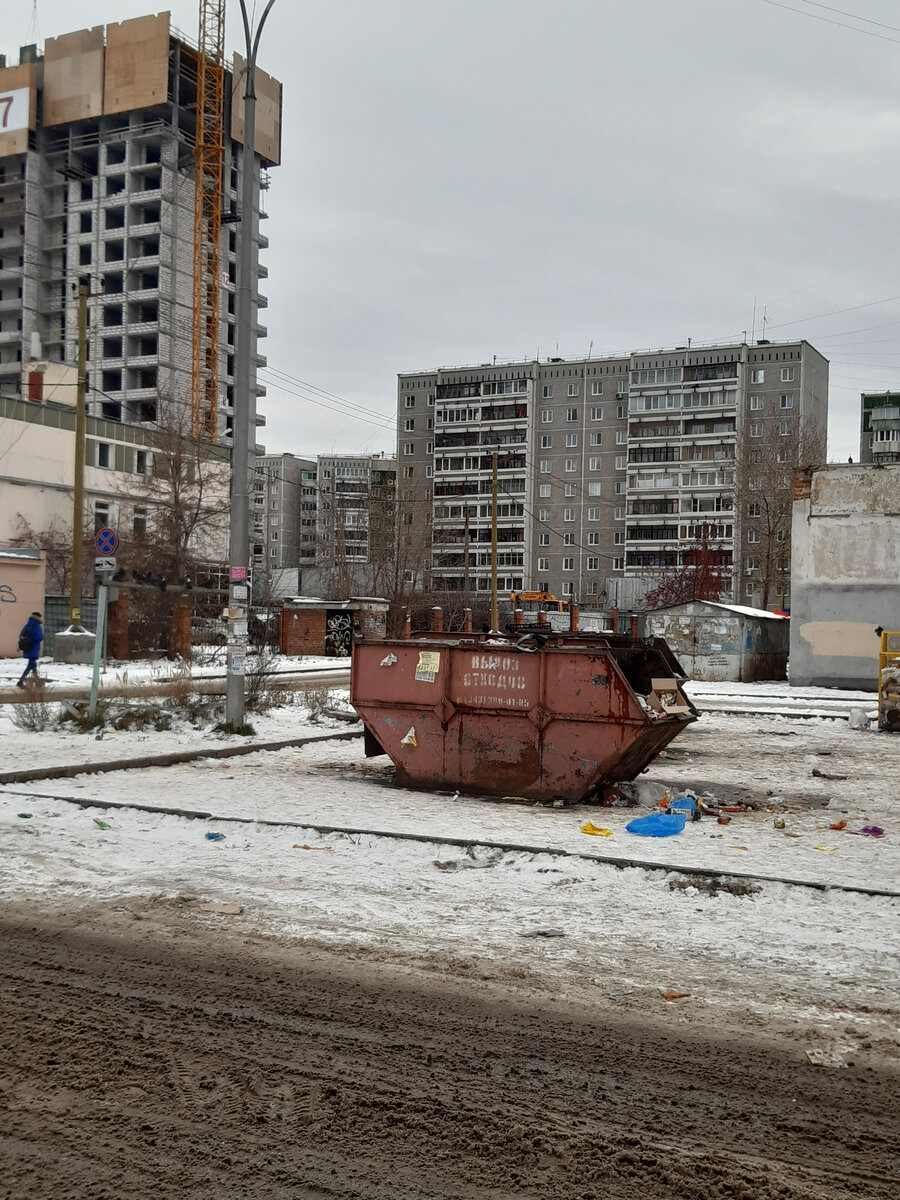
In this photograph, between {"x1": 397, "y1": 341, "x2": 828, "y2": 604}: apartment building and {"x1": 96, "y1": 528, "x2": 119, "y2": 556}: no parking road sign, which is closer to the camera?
{"x1": 96, "y1": 528, "x2": 119, "y2": 556}: no parking road sign

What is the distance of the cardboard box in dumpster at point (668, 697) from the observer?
1106cm

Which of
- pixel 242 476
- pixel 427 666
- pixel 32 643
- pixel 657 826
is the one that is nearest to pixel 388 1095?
pixel 657 826

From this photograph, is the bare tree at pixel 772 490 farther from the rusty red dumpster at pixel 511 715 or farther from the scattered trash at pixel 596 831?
the scattered trash at pixel 596 831

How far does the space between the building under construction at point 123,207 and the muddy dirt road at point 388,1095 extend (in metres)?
85.2

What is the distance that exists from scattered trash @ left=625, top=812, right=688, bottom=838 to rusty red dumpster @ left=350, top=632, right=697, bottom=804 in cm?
93

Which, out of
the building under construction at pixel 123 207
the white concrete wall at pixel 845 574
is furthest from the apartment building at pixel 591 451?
the white concrete wall at pixel 845 574

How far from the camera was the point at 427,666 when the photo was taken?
10922 mm

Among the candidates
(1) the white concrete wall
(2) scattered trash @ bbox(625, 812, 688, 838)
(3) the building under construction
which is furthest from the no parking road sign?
(3) the building under construction

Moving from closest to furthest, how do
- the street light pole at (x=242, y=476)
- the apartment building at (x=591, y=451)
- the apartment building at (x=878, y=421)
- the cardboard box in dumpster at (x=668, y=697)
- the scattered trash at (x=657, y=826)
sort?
1. the scattered trash at (x=657, y=826)
2. the cardboard box in dumpster at (x=668, y=697)
3. the street light pole at (x=242, y=476)
4. the apartment building at (x=591, y=451)
5. the apartment building at (x=878, y=421)

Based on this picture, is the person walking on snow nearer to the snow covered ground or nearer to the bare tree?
the snow covered ground

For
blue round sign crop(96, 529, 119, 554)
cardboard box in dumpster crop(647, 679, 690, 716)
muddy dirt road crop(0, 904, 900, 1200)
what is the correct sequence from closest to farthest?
muddy dirt road crop(0, 904, 900, 1200) < cardboard box in dumpster crop(647, 679, 690, 716) < blue round sign crop(96, 529, 119, 554)

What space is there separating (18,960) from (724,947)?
3.84 m

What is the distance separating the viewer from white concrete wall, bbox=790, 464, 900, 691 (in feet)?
105

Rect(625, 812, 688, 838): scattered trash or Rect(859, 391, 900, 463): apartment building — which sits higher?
Rect(859, 391, 900, 463): apartment building
